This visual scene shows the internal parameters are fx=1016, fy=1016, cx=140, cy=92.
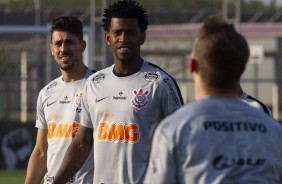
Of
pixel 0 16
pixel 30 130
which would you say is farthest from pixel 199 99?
pixel 0 16

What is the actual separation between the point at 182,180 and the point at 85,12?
16277 mm

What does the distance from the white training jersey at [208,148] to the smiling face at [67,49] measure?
4377 mm

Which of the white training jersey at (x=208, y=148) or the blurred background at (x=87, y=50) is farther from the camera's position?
the blurred background at (x=87, y=50)

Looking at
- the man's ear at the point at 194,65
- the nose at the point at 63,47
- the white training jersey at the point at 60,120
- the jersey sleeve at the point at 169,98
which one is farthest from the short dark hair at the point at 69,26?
the man's ear at the point at 194,65

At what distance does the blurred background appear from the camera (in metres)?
17.9

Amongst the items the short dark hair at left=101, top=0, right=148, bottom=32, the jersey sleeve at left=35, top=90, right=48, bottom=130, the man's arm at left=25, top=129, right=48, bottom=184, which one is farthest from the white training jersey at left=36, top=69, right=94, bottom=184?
the short dark hair at left=101, top=0, right=148, bottom=32

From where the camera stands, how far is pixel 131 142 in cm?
684

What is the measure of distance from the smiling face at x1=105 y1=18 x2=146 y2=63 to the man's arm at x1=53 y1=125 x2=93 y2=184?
572 mm

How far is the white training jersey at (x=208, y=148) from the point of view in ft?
13.5

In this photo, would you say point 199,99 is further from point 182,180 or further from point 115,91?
point 115,91

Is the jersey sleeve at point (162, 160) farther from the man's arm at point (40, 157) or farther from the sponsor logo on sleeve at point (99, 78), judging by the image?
the man's arm at point (40, 157)

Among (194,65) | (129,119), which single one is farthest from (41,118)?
(194,65)

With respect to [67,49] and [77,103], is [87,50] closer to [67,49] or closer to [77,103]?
[67,49]

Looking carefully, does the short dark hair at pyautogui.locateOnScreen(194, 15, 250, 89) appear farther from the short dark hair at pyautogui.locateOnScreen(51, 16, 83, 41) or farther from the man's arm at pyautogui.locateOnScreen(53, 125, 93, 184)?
the short dark hair at pyautogui.locateOnScreen(51, 16, 83, 41)
